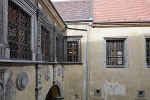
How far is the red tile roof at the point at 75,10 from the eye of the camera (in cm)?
1299

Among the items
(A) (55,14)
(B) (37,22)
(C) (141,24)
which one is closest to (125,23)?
(C) (141,24)

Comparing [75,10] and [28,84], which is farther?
[75,10]

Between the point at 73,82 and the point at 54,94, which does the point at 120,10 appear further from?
the point at 54,94

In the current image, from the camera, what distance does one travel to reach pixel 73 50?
12.2 metres

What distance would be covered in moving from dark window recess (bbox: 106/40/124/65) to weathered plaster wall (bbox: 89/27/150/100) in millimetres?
436

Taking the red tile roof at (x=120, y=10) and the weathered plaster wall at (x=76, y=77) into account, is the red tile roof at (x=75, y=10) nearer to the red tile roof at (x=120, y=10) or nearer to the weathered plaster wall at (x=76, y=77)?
the red tile roof at (x=120, y=10)

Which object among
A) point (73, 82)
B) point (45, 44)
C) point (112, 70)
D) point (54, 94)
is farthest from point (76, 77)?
point (45, 44)

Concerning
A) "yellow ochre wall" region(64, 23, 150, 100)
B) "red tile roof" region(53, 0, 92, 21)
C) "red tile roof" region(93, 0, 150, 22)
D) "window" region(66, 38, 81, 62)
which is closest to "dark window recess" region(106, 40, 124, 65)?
"yellow ochre wall" region(64, 23, 150, 100)

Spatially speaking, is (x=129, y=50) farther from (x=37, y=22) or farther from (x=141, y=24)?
(x=37, y=22)

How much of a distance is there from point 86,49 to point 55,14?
432cm

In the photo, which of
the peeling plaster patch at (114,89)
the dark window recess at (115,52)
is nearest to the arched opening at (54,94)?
the peeling plaster patch at (114,89)

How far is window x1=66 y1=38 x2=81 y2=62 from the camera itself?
1209cm

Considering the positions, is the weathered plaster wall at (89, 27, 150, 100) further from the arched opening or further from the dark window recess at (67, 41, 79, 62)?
the arched opening

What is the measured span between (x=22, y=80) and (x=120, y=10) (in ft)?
34.5
